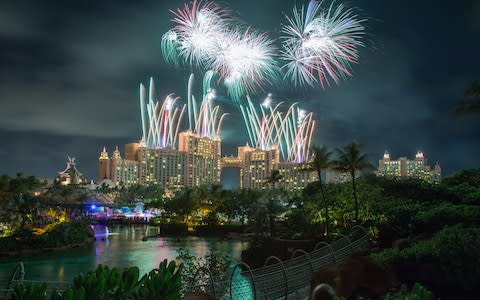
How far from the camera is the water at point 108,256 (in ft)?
99.6

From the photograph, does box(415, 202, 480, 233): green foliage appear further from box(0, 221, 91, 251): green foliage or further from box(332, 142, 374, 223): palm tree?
box(0, 221, 91, 251): green foliage

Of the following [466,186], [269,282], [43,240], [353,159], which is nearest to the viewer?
[269,282]

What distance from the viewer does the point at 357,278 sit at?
8930mm

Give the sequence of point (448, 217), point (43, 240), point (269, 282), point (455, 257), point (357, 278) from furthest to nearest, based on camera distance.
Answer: point (43, 240) < point (448, 217) < point (269, 282) < point (455, 257) < point (357, 278)

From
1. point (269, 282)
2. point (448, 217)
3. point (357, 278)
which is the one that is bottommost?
point (269, 282)

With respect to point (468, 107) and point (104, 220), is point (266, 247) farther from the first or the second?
point (104, 220)

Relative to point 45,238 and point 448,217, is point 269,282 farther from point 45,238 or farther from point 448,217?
point 45,238

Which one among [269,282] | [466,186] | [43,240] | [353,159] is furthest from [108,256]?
[269,282]

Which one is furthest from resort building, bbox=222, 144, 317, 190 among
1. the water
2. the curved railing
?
the curved railing

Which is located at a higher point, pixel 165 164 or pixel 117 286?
pixel 165 164

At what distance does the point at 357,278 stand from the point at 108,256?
104 ft

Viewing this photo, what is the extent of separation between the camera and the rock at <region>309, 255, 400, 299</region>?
8.80 meters

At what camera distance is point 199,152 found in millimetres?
184625

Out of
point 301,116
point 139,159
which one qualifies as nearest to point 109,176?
point 139,159
